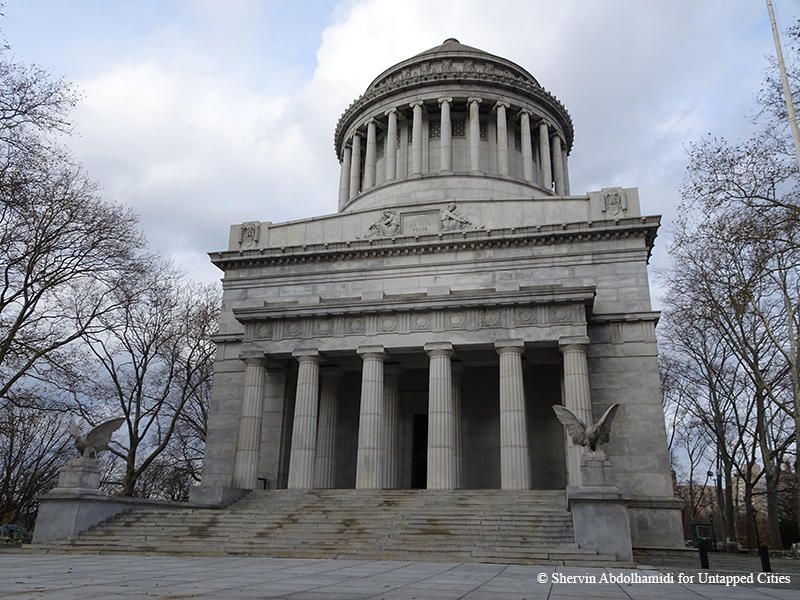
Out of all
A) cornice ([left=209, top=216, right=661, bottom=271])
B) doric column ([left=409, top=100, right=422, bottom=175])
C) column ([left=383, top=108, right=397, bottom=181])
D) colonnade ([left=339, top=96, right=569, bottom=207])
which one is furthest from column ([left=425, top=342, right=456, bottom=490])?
column ([left=383, top=108, right=397, bottom=181])

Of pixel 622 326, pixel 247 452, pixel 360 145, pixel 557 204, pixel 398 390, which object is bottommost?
pixel 247 452

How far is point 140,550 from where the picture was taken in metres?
18.5

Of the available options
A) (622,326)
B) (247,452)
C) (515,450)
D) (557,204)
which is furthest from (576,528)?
(557,204)

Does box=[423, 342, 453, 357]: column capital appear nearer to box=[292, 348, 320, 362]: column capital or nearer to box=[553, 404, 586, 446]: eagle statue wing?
box=[292, 348, 320, 362]: column capital

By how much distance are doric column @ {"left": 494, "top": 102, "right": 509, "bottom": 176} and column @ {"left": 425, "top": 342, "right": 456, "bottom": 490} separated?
722 inches

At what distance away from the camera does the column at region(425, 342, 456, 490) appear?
24406mm

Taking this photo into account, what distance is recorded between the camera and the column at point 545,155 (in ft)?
139

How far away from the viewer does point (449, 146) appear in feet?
135

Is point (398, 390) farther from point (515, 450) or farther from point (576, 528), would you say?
point (576, 528)

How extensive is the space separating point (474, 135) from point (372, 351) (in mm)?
20487

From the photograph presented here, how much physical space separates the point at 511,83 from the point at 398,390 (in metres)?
24.0

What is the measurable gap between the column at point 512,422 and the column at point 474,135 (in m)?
17.9

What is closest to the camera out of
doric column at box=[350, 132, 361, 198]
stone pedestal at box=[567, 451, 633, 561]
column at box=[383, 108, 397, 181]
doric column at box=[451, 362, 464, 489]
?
stone pedestal at box=[567, 451, 633, 561]

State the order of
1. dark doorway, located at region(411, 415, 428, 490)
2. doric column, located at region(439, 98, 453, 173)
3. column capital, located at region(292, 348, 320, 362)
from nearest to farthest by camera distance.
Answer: column capital, located at region(292, 348, 320, 362) < dark doorway, located at region(411, 415, 428, 490) < doric column, located at region(439, 98, 453, 173)
